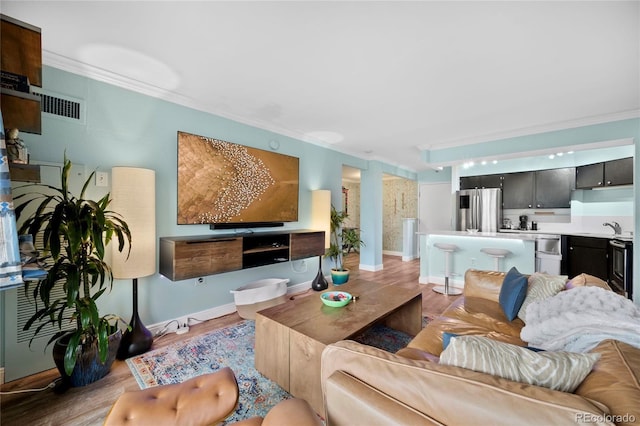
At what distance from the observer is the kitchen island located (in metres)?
3.82

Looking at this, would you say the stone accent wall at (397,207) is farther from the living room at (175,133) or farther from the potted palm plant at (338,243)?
the living room at (175,133)

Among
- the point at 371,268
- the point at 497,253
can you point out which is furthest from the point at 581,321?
the point at 371,268

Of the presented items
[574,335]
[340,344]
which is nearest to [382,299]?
[574,335]

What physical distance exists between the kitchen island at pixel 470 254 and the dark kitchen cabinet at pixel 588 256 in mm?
811

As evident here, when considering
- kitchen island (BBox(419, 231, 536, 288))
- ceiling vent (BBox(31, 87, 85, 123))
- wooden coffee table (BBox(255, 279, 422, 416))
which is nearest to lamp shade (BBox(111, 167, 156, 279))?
ceiling vent (BBox(31, 87, 85, 123))

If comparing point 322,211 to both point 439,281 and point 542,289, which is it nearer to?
point 439,281

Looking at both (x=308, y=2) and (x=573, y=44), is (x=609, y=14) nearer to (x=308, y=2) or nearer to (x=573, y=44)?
(x=573, y=44)

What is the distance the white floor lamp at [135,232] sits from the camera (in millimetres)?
2170

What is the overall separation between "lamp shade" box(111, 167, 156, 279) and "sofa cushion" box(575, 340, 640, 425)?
2732 millimetres

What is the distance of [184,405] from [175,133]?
2516 millimetres

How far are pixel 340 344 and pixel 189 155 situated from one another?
257 centimetres

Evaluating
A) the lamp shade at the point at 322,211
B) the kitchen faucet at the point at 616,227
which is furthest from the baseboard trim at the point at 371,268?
the kitchen faucet at the point at 616,227

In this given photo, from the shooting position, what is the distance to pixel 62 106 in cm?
213

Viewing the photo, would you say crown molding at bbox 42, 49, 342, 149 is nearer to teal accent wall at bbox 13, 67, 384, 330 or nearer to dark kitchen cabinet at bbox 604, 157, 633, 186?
teal accent wall at bbox 13, 67, 384, 330
